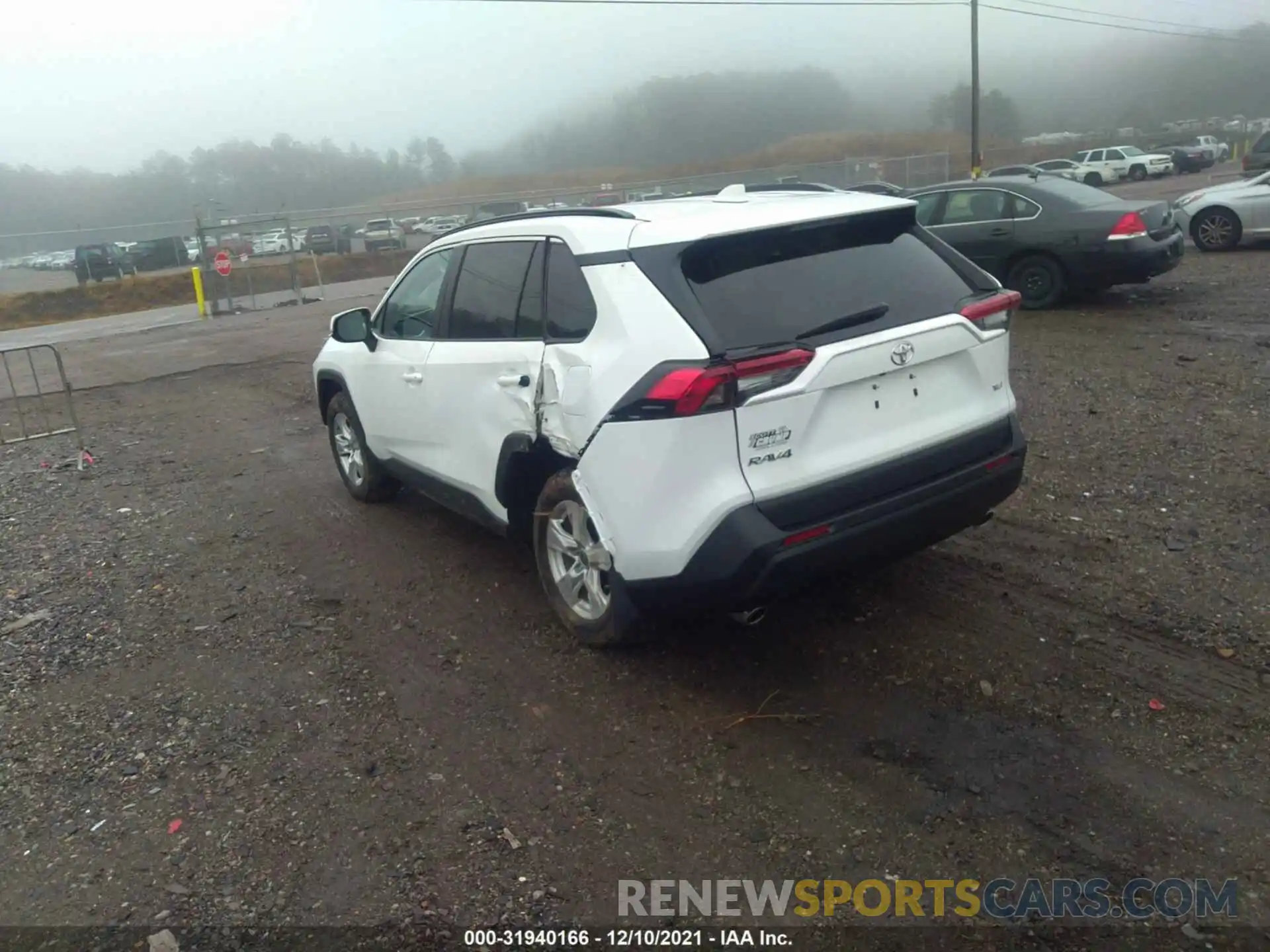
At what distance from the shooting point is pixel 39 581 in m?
6.02

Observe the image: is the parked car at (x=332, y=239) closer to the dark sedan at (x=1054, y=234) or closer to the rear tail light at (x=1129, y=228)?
the dark sedan at (x=1054, y=234)

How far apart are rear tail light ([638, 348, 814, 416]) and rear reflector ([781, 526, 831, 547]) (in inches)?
20.2

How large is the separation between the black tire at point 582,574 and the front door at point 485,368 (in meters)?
0.32

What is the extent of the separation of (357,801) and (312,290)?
26.9m

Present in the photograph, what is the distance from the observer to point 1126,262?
10984 millimetres

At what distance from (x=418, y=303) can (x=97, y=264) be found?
120 feet

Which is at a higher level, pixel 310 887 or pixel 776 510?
pixel 776 510

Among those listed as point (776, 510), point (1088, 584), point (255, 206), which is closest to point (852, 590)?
point (1088, 584)

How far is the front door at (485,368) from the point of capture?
176 inches

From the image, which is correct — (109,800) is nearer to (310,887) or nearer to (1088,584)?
(310,887)

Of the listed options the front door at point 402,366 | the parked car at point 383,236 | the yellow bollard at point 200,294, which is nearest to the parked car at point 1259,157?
the parked car at point 383,236

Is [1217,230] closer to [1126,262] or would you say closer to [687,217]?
[1126,262]

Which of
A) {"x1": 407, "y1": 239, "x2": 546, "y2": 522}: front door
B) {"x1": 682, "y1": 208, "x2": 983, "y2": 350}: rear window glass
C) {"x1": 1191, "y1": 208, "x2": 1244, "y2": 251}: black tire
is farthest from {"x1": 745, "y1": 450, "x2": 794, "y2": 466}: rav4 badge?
{"x1": 1191, "y1": 208, "x2": 1244, "y2": 251}: black tire

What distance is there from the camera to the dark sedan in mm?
11023
